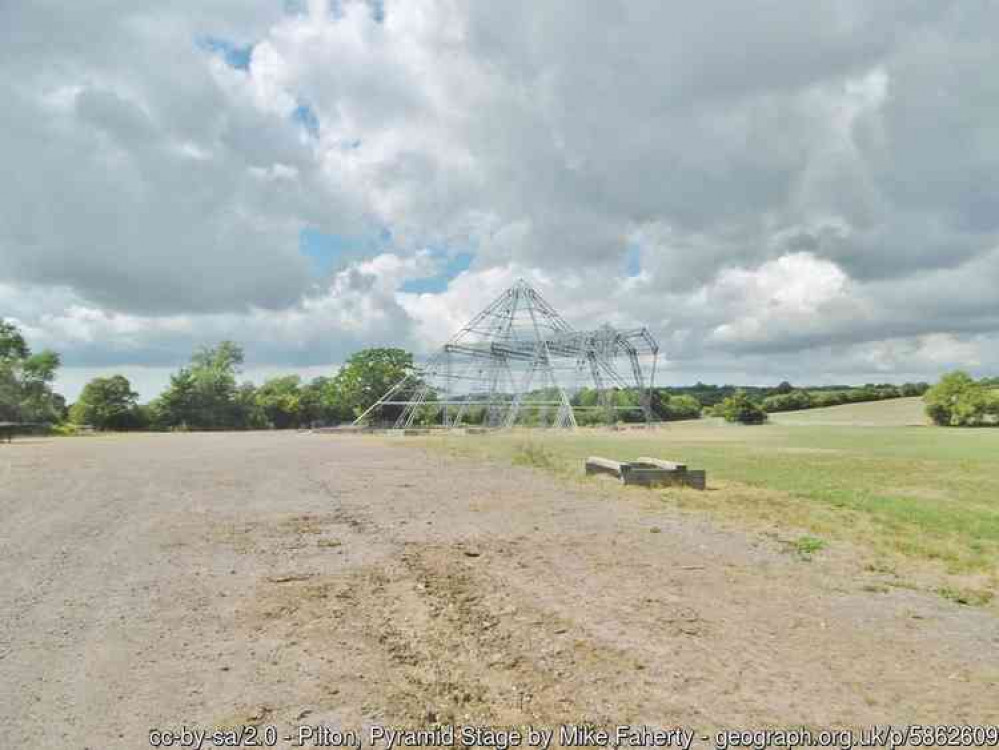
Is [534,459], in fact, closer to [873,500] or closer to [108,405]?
[873,500]

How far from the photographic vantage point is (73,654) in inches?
163

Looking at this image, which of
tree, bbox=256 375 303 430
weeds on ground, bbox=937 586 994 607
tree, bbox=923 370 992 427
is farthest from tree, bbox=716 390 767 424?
weeds on ground, bbox=937 586 994 607

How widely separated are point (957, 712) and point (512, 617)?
2875mm

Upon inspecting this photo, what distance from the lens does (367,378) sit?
74.0 metres

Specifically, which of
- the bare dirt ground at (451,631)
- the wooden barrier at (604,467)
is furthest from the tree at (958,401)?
the bare dirt ground at (451,631)

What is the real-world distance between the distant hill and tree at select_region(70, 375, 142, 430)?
254 ft

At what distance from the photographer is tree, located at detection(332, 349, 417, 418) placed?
2894 inches

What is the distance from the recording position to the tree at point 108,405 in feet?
215

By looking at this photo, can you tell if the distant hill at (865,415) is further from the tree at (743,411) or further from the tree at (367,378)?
the tree at (367,378)

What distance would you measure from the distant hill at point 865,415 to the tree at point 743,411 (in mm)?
3546

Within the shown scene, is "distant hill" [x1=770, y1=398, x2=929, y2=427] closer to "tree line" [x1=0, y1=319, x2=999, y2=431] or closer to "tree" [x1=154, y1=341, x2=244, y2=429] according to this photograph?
"tree line" [x1=0, y1=319, x2=999, y2=431]

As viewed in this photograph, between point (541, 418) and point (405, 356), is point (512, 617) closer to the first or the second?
point (541, 418)

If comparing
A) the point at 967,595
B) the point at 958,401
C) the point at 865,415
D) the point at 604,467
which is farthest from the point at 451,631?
the point at 865,415

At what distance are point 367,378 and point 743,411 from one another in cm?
4734
